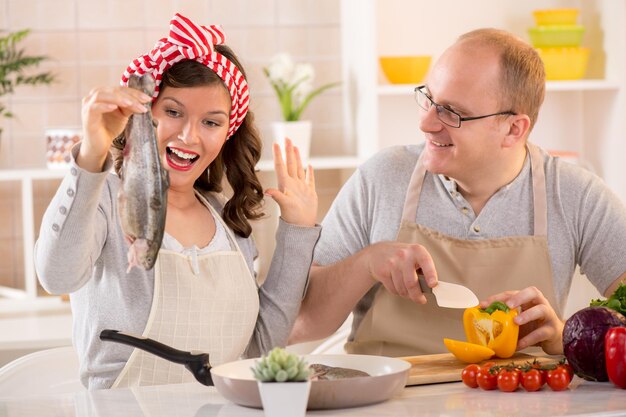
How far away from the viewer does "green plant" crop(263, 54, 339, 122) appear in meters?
3.42

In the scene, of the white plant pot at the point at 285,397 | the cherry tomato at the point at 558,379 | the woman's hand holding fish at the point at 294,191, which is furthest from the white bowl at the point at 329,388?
the woman's hand holding fish at the point at 294,191

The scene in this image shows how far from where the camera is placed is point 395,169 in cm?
235

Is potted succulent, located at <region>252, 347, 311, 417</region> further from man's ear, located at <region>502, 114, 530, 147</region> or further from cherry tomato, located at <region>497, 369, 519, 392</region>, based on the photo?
man's ear, located at <region>502, 114, 530, 147</region>

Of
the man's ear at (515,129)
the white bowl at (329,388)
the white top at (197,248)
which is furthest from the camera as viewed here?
the man's ear at (515,129)

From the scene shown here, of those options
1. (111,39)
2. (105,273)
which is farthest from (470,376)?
(111,39)

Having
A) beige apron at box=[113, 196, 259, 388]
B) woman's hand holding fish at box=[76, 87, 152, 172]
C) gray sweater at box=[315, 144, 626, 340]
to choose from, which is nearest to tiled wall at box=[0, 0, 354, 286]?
gray sweater at box=[315, 144, 626, 340]

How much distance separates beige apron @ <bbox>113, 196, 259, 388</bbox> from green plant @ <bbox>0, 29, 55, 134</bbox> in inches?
63.6

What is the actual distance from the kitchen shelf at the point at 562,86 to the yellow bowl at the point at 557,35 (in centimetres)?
13

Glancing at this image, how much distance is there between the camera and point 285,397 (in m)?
1.28

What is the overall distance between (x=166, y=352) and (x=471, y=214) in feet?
3.33

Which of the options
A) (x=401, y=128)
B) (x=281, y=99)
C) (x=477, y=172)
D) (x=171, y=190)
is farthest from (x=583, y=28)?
(x=171, y=190)

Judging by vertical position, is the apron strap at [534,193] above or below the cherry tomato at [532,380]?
above

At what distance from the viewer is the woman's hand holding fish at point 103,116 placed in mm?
1272

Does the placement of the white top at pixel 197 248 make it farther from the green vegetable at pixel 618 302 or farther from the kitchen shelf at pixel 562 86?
the kitchen shelf at pixel 562 86
